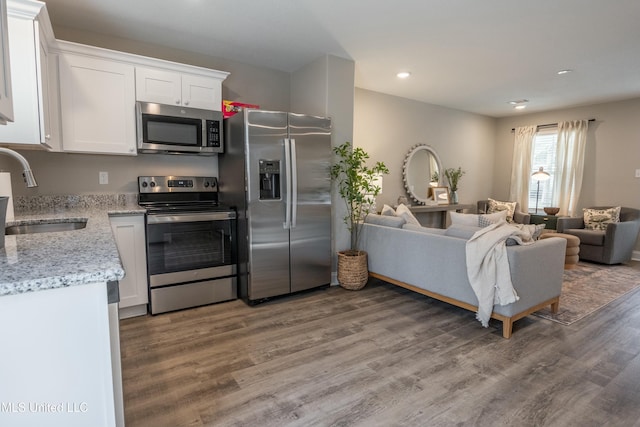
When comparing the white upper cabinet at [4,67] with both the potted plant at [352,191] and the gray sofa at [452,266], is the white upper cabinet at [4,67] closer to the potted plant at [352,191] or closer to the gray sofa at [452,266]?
the potted plant at [352,191]

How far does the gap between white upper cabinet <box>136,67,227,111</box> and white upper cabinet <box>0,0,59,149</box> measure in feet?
2.48

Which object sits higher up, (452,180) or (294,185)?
(452,180)

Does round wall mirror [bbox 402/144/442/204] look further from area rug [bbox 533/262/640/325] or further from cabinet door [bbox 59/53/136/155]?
cabinet door [bbox 59/53/136/155]

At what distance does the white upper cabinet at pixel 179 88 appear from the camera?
9.59ft

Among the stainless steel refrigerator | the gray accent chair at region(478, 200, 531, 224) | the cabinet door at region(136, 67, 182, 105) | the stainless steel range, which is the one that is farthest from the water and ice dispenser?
the gray accent chair at region(478, 200, 531, 224)

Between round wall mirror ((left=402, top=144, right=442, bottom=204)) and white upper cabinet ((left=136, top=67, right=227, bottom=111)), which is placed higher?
white upper cabinet ((left=136, top=67, right=227, bottom=111))

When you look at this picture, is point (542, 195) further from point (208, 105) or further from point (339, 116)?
point (208, 105)

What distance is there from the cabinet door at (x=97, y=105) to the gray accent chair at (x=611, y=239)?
5.93m

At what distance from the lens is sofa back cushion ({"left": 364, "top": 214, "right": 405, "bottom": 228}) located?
3.56m

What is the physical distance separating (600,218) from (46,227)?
6.77 metres

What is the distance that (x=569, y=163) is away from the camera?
227 inches

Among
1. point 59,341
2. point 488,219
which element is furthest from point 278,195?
point 59,341

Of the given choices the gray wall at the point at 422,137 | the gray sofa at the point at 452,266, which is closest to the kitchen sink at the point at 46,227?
the gray sofa at the point at 452,266

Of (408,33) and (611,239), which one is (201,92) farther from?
(611,239)
